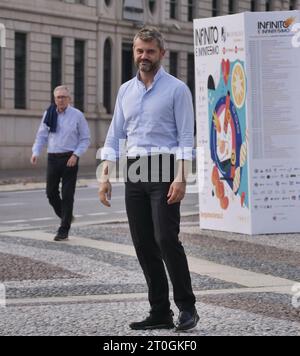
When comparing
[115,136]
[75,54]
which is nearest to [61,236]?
[115,136]

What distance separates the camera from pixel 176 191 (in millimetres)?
7562

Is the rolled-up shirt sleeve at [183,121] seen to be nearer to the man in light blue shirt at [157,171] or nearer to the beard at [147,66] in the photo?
the man in light blue shirt at [157,171]

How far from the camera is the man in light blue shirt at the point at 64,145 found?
553 inches

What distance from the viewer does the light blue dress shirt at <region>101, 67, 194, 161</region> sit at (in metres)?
7.70

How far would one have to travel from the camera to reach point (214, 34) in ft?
49.0

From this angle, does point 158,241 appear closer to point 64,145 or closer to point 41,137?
point 64,145

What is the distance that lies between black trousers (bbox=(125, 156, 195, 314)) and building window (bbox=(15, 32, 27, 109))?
117 ft

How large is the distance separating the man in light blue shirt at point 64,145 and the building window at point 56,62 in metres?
31.2

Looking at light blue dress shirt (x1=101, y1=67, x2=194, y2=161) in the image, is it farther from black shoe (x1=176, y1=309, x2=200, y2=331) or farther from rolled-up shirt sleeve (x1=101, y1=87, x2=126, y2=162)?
black shoe (x1=176, y1=309, x2=200, y2=331)

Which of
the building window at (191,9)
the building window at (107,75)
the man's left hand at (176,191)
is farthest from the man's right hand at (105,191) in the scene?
the building window at (191,9)

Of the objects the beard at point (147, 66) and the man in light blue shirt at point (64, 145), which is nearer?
the beard at point (147, 66)

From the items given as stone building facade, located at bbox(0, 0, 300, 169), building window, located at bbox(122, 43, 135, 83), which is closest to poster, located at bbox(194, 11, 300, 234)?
stone building facade, located at bbox(0, 0, 300, 169)

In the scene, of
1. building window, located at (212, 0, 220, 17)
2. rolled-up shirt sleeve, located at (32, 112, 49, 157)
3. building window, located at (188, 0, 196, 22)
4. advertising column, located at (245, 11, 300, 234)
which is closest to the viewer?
rolled-up shirt sleeve, located at (32, 112, 49, 157)

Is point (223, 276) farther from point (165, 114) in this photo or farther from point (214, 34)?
point (214, 34)
